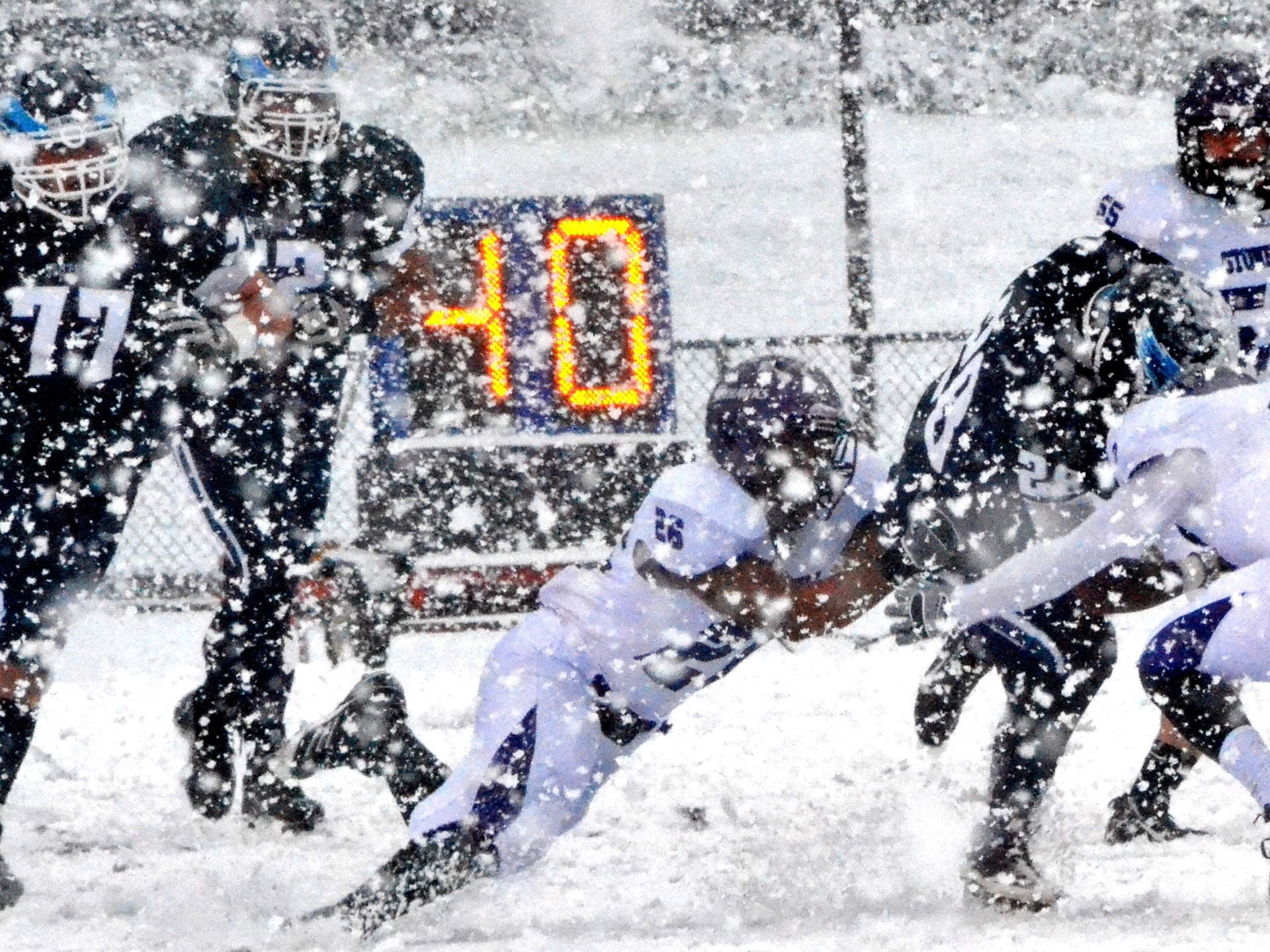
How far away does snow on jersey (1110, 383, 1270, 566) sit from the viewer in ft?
8.87

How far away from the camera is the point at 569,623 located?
3064 millimetres

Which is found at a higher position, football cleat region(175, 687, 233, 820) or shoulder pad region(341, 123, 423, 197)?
shoulder pad region(341, 123, 423, 197)

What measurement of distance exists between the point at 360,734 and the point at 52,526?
866mm

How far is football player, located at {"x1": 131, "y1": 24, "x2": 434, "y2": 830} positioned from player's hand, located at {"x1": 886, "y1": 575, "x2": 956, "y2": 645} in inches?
62.8

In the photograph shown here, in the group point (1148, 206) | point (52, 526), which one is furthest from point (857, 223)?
point (52, 526)

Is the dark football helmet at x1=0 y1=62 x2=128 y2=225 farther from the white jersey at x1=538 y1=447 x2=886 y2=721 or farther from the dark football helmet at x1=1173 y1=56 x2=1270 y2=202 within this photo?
the dark football helmet at x1=1173 y1=56 x2=1270 y2=202

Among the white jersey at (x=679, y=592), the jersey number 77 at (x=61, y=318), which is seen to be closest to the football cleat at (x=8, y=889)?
the jersey number 77 at (x=61, y=318)

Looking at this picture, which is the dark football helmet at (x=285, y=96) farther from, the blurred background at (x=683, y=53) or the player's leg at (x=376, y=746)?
the blurred background at (x=683, y=53)

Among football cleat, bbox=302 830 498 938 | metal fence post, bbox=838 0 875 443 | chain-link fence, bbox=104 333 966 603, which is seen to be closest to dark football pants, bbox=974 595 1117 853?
football cleat, bbox=302 830 498 938

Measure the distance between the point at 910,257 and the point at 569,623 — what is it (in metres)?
21.0

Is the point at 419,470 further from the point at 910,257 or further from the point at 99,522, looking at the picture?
the point at 910,257

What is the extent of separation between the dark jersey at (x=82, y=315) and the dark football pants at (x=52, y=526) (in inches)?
0.8

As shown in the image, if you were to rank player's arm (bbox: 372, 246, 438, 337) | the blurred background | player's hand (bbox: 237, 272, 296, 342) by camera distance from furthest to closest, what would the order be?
the blurred background
player's arm (bbox: 372, 246, 438, 337)
player's hand (bbox: 237, 272, 296, 342)

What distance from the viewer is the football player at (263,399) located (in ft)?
12.6
